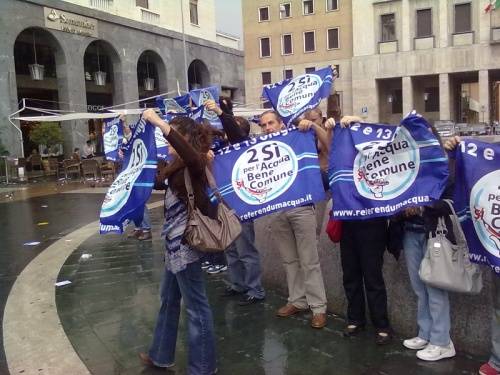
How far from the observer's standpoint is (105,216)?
4.13 m

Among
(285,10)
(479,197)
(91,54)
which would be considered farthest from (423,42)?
(479,197)

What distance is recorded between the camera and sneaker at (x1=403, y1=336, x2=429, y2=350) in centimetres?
407

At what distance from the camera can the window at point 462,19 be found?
4481cm

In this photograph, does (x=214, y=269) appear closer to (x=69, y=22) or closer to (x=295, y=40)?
(x=69, y=22)

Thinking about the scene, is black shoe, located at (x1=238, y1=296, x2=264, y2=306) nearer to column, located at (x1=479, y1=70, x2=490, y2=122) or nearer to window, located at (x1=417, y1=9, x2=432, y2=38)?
column, located at (x1=479, y1=70, x2=490, y2=122)

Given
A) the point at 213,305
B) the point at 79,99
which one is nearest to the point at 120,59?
the point at 79,99

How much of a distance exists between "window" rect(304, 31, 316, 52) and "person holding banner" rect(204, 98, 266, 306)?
165 ft

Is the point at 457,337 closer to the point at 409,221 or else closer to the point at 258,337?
the point at 409,221

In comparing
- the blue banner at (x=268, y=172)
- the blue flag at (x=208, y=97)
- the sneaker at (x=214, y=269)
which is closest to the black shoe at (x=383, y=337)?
the blue banner at (x=268, y=172)

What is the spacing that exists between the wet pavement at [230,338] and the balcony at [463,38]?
1748 inches

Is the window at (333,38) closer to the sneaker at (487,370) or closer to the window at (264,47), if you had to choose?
the window at (264,47)

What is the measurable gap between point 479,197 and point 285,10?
53.8 meters

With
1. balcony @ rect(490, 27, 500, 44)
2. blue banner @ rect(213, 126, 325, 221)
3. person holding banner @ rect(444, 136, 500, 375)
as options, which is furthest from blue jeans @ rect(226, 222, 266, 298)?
balcony @ rect(490, 27, 500, 44)

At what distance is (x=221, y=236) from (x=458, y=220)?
1.70m
